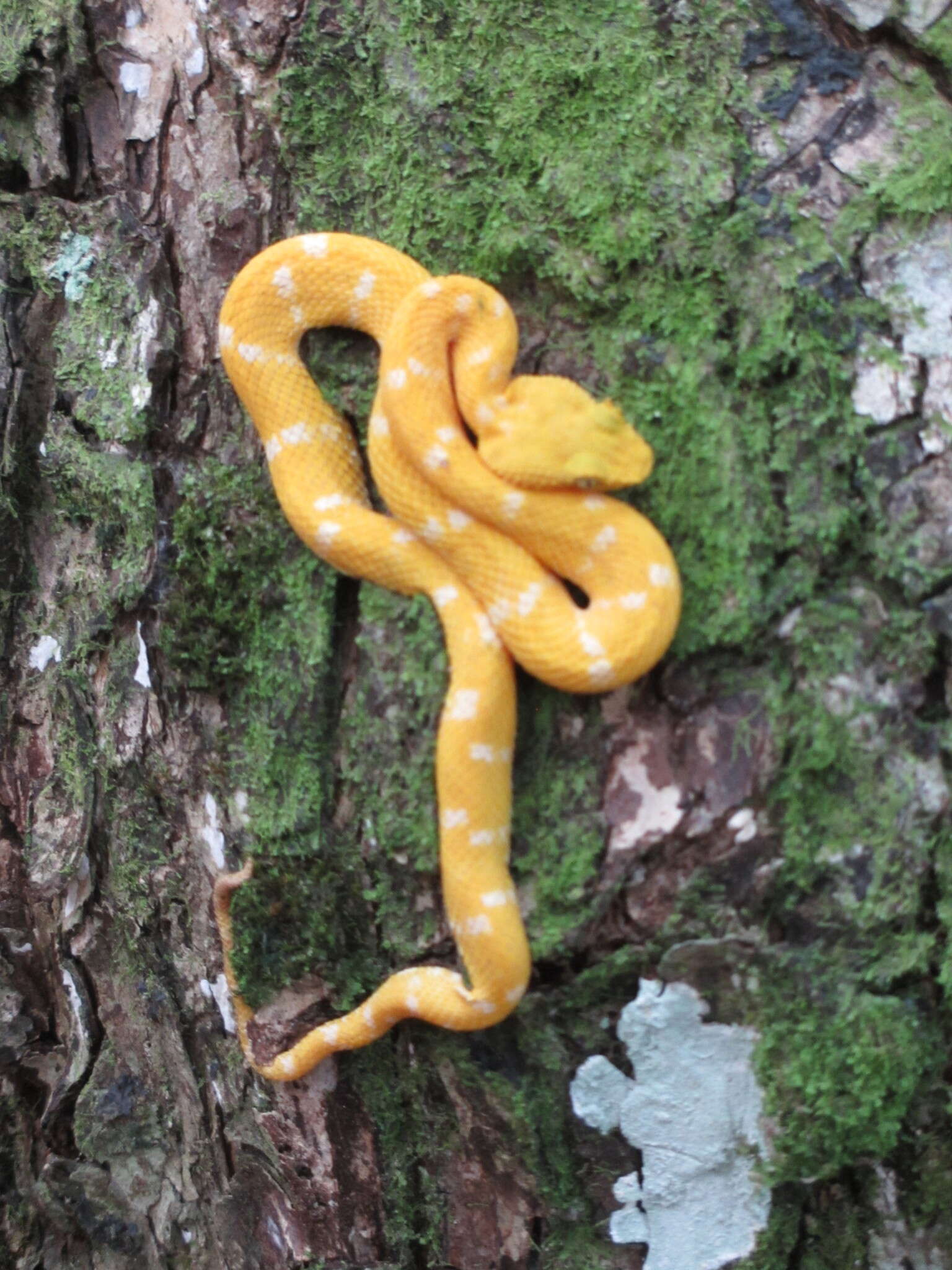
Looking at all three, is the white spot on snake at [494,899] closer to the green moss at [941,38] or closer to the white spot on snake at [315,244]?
the white spot on snake at [315,244]

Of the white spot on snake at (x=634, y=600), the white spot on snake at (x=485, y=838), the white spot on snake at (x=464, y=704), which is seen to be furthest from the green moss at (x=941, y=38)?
the white spot on snake at (x=485, y=838)

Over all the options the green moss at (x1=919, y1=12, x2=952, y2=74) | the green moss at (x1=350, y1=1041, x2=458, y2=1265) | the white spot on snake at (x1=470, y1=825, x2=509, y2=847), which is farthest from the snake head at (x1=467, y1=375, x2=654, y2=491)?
the green moss at (x1=350, y1=1041, x2=458, y2=1265)

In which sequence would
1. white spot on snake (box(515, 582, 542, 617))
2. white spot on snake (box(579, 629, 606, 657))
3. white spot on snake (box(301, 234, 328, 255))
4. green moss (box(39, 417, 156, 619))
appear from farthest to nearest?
green moss (box(39, 417, 156, 619)), white spot on snake (box(301, 234, 328, 255)), white spot on snake (box(515, 582, 542, 617)), white spot on snake (box(579, 629, 606, 657))

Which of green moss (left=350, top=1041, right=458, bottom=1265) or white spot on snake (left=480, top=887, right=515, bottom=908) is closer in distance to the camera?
white spot on snake (left=480, top=887, right=515, bottom=908)

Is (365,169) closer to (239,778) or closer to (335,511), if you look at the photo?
(335,511)

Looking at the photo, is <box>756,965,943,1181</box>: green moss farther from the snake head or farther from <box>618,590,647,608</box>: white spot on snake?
the snake head

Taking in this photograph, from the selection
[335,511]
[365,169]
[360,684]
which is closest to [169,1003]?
[360,684]
